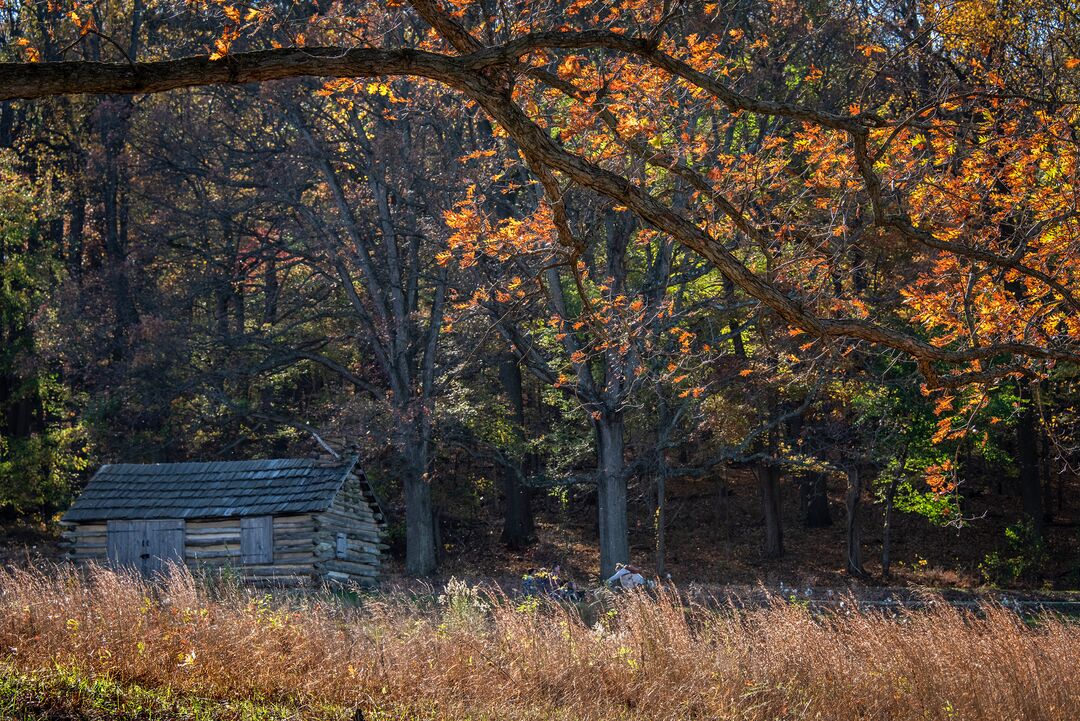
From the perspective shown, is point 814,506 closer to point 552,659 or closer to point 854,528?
point 854,528

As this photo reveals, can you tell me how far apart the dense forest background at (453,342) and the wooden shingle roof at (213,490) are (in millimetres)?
1449

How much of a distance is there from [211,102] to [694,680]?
2362cm

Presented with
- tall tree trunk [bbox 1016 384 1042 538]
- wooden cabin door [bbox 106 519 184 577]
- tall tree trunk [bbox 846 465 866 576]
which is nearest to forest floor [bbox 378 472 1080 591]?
tall tree trunk [bbox 846 465 866 576]

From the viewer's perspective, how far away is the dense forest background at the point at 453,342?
20.8 m

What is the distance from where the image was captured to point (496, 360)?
2845cm

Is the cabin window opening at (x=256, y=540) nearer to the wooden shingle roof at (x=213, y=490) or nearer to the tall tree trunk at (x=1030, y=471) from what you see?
the wooden shingle roof at (x=213, y=490)

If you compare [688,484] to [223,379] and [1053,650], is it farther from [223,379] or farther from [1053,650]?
[1053,650]

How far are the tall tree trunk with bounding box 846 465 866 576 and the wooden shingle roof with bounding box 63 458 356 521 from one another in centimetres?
1240

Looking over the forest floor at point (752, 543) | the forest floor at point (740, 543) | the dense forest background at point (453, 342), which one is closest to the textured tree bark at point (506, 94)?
the dense forest background at point (453, 342)

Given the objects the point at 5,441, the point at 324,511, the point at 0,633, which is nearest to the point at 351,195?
the point at 324,511

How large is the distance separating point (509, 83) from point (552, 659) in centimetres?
473

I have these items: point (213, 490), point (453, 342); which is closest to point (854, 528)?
point (453, 342)

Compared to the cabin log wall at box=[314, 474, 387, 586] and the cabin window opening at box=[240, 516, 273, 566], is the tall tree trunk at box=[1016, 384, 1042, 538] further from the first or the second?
the cabin window opening at box=[240, 516, 273, 566]

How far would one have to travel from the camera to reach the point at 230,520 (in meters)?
21.5
